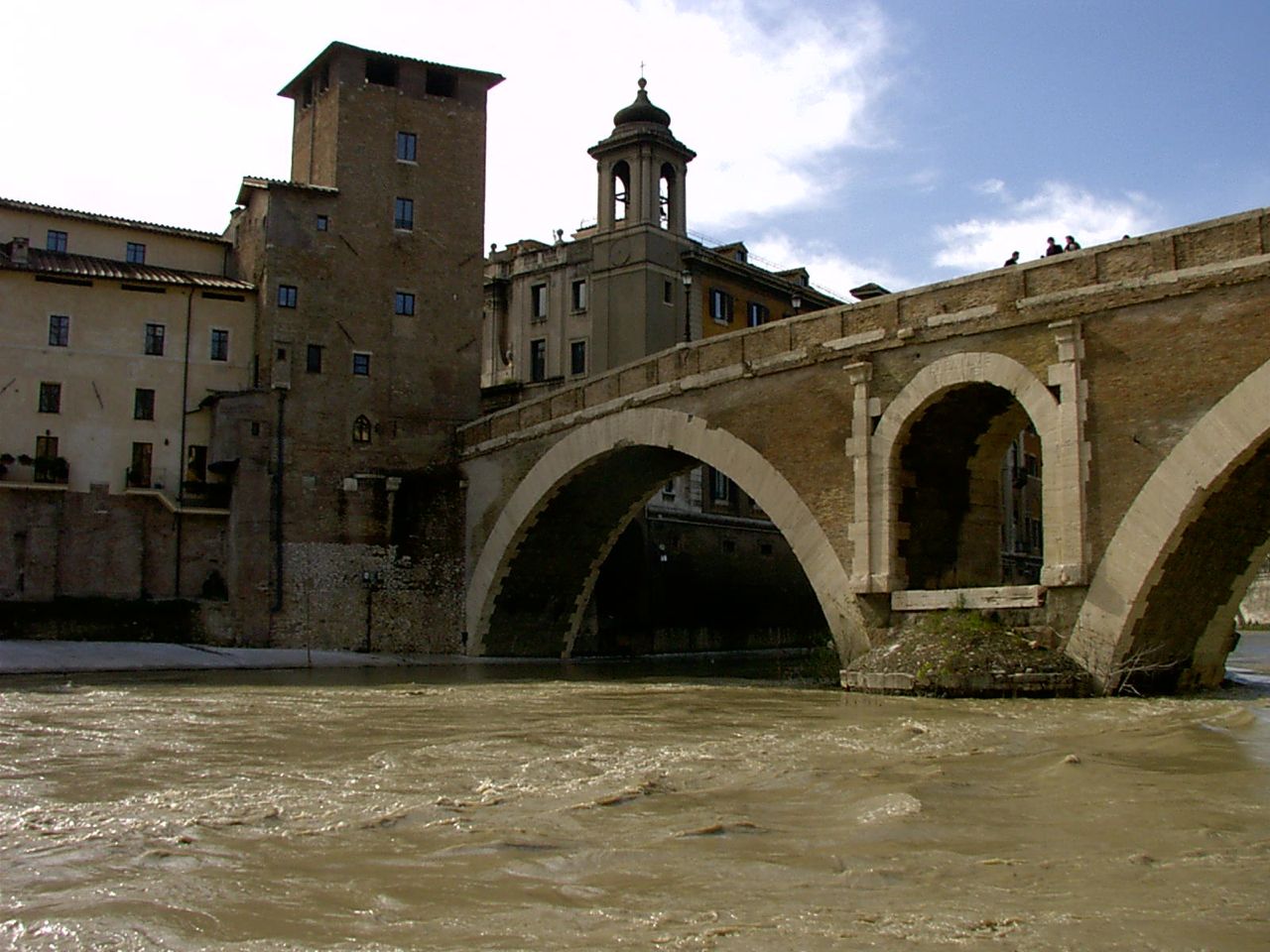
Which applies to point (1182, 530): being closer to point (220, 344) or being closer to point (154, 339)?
point (220, 344)

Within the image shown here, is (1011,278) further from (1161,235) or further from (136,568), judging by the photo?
(136,568)

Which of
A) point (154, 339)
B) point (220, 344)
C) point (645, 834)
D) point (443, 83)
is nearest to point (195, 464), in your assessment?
point (220, 344)

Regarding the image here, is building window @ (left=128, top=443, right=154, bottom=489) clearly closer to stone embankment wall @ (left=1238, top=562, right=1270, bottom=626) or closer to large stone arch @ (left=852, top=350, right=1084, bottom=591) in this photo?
large stone arch @ (left=852, top=350, right=1084, bottom=591)

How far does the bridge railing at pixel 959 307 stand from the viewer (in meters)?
17.2

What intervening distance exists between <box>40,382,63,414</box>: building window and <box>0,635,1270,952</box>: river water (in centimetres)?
2166

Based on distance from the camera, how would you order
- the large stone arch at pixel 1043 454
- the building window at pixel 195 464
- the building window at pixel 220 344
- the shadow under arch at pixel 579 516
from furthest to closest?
the building window at pixel 220 344 < the building window at pixel 195 464 < the shadow under arch at pixel 579 516 < the large stone arch at pixel 1043 454

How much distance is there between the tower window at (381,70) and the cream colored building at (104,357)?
705 centimetres

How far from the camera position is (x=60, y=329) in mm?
34812

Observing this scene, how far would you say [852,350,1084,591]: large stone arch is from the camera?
18.2 meters

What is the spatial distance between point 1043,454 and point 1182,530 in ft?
7.24

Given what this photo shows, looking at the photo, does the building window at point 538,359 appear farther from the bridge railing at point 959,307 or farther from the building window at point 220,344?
the bridge railing at point 959,307

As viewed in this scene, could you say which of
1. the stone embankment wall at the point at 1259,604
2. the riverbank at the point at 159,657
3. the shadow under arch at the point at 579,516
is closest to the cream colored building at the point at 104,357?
the riverbank at the point at 159,657

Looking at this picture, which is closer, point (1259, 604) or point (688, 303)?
point (688, 303)

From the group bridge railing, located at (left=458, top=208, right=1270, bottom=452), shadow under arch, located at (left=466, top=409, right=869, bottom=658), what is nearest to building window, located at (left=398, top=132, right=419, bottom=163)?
shadow under arch, located at (left=466, top=409, right=869, bottom=658)
